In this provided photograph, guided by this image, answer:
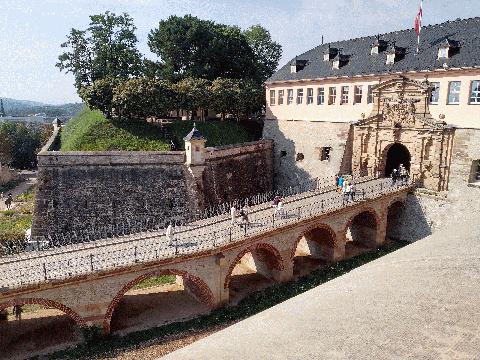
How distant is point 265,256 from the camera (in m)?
25.6

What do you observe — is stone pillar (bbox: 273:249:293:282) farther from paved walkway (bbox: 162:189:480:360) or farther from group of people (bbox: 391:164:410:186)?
group of people (bbox: 391:164:410:186)

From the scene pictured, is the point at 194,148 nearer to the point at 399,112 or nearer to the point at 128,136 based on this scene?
the point at 128,136

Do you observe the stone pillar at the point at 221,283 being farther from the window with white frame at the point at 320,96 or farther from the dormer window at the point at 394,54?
the dormer window at the point at 394,54

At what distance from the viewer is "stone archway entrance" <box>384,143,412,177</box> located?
35.9 m

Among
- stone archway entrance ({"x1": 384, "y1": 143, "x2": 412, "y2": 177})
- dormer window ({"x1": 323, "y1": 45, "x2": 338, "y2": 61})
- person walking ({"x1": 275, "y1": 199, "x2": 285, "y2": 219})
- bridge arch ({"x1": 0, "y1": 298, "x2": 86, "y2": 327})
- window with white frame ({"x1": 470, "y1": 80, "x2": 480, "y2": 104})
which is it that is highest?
dormer window ({"x1": 323, "y1": 45, "x2": 338, "y2": 61})

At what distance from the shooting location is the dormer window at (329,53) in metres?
39.2

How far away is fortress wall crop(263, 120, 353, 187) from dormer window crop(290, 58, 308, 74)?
554 centimetres

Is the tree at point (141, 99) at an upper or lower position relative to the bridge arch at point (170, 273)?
upper

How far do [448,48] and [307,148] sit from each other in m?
14.7

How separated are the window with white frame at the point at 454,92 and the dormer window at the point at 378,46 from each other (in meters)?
8.03

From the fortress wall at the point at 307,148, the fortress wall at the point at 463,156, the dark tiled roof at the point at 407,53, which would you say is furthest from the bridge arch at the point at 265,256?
the dark tiled roof at the point at 407,53

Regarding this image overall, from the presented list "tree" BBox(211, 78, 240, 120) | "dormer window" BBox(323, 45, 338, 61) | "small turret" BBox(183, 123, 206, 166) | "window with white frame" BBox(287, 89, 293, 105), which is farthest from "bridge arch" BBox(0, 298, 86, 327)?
"dormer window" BBox(323, 45, 338, 61)

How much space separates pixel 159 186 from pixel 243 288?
951 centimetres

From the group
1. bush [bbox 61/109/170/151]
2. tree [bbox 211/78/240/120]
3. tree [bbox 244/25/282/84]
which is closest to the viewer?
bush [bbox 61/109/170/151]
